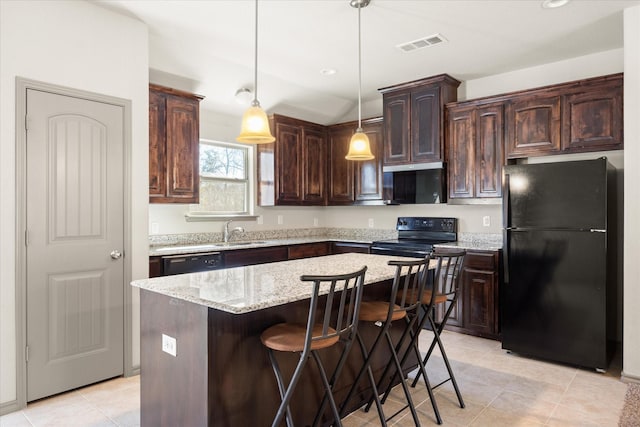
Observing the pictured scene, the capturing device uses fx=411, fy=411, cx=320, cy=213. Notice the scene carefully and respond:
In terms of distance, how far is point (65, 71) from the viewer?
2822 millimetres

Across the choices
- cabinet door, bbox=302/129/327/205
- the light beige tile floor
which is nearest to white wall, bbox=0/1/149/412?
the light beige tile floor

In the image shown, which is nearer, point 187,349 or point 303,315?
point 187,349

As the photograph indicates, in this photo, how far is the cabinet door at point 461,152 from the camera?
4.29 m

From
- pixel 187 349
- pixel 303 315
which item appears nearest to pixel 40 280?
pixel 187 349

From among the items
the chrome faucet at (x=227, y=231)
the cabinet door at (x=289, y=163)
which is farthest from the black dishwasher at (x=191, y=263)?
the cabinet door at (x=289, y=163)

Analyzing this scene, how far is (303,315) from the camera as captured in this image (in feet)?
7.36

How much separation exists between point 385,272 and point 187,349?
1163 mm

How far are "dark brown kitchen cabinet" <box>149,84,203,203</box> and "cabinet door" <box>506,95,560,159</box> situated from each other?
3.09 m

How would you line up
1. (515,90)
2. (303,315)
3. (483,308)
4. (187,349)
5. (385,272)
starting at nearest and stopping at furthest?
(187,349) → (303,315) → (385,272) → (483,308) → (515,90)

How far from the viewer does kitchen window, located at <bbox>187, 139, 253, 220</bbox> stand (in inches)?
185

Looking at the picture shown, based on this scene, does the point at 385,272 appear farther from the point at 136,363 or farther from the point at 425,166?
the point at 425,166

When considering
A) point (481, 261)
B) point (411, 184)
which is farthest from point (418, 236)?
point (481, 261)

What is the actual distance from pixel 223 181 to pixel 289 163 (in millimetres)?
851

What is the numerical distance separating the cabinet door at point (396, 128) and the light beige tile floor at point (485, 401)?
2.34 meters
